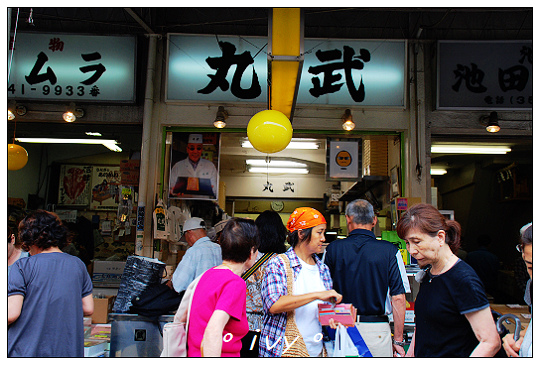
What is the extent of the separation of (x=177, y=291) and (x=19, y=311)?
1701 millimetres

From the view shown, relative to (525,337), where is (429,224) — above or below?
above

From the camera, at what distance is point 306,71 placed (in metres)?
7.09

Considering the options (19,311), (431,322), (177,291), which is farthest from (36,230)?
(431,322)

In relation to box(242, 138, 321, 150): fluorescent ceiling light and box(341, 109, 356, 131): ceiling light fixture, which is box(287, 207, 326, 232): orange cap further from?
box(242, 138, 321, 150): fluorescent ceiling light

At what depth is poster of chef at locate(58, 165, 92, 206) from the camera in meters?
11.1

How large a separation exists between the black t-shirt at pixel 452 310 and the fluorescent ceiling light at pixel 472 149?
19.3 feet

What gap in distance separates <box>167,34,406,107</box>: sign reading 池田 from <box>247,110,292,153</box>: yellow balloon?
227 centimetres

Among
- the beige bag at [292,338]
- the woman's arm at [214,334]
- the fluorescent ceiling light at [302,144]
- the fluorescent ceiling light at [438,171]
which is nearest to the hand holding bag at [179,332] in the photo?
the woman's arm at [214,334]

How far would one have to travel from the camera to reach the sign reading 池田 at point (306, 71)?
7094 millimetres

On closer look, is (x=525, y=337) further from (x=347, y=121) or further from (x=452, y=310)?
(x=347, y=121)

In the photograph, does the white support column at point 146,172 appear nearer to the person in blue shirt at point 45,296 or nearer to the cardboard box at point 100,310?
the cardboard box at point 100,310

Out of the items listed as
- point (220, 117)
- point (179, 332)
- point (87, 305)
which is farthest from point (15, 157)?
point (179, 332)

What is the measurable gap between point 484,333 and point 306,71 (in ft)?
17.3

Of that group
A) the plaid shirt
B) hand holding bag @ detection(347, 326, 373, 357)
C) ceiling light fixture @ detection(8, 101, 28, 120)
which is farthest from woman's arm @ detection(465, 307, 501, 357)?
A: ceiling light fixture @ detection(8, 101, 28, 120)
